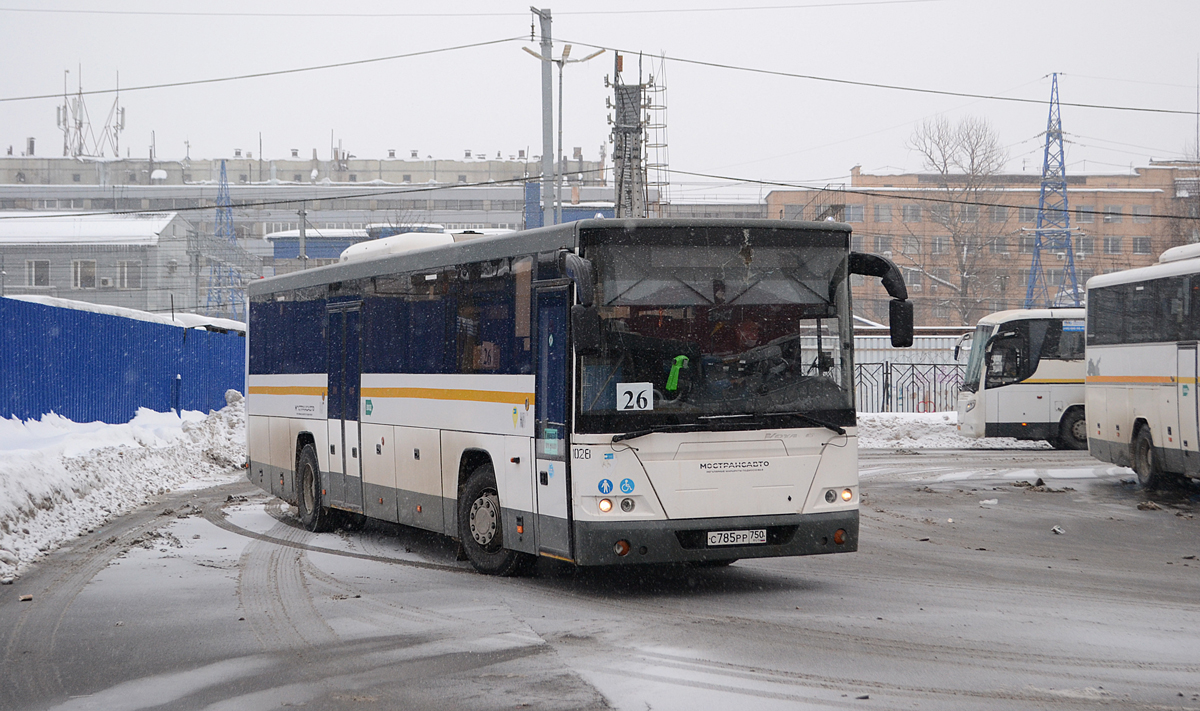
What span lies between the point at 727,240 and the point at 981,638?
350 cm

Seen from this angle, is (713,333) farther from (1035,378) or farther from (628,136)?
(628,136)

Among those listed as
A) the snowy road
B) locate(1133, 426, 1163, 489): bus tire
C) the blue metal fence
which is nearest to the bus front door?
the snowy road

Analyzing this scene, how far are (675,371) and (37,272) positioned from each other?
228ft

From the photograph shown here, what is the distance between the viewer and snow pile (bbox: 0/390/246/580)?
1268cm

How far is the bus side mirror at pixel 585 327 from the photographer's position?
8625mm

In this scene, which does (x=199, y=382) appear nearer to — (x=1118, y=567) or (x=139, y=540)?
(x=139, y=540)

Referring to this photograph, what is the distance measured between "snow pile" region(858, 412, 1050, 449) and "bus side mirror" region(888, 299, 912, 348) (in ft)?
66.2

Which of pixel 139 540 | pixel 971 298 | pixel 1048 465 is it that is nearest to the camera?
pixel 139 540

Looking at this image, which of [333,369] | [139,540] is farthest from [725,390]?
[139,540]

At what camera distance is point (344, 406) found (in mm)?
13492

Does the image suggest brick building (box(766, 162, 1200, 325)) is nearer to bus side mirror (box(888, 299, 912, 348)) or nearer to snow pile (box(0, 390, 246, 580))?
snow pile (box(0, 390, 246, 580))

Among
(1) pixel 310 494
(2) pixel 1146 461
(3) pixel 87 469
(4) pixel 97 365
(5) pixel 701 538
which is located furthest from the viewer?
(4) pixel 97 365

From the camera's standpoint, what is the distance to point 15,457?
542 inches

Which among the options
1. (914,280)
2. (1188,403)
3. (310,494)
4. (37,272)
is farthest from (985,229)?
(310,494)
